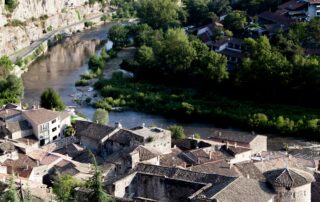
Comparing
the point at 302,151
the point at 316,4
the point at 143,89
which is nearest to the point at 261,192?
the point at 302,151

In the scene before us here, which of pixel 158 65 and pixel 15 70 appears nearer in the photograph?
pixel 158 65

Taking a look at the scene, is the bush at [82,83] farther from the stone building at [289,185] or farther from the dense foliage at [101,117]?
the stone building at [289,185]

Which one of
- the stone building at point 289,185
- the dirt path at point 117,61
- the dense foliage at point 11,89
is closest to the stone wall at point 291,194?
the stone building at point 289,185

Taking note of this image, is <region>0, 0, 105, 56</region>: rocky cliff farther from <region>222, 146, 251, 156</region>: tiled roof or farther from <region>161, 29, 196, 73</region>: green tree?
<region>222, 146, 251, 156</region>: tiled roof

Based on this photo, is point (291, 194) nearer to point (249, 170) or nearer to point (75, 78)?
point (249, 170)

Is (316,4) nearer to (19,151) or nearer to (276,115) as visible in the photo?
(276,115)
